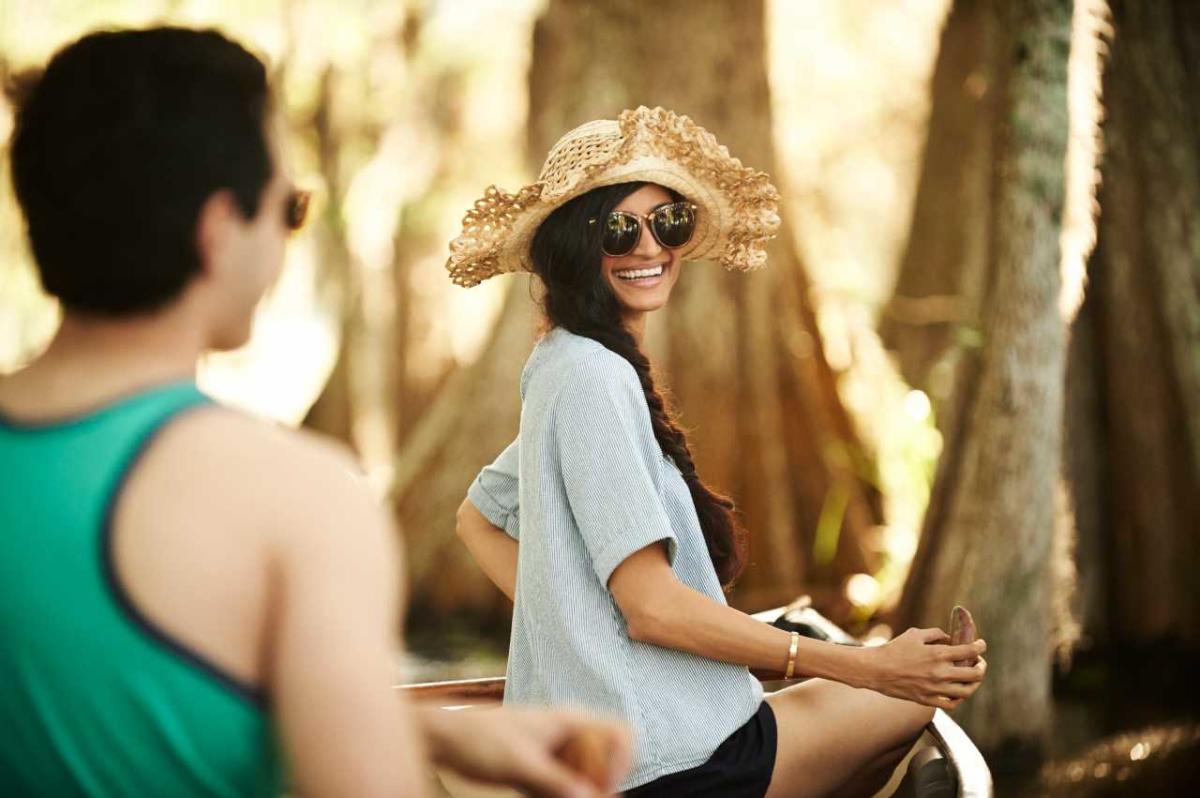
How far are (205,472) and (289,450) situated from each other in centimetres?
7

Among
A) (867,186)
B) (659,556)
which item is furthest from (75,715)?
(867,186)

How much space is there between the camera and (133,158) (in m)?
1.25

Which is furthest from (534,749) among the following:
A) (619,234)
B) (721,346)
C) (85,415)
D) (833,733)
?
(721,346)

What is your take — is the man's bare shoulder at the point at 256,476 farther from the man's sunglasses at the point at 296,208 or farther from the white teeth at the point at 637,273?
the white teeth at the point at 637,273

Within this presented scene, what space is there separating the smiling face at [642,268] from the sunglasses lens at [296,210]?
1.21 meters

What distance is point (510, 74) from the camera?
47.8ft

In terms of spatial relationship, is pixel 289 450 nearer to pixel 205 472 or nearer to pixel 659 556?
pixel 205 472

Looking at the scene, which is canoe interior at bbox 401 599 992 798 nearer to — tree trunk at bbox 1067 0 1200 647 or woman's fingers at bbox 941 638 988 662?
woman's fingers at bbox 941 638 988 662

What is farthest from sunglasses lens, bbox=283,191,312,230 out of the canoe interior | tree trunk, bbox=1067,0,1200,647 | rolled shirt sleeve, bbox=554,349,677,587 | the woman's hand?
tree trunk, bbox=1067,0,1200,647

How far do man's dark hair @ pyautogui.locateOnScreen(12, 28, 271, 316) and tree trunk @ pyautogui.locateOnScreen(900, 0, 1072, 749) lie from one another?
151 inches

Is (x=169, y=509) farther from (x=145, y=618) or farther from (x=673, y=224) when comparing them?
(x=673, y=224)

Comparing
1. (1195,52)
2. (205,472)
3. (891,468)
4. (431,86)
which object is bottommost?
(891,468)

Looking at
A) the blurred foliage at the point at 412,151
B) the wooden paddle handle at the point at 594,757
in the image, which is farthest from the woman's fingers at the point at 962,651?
the blurred foliage at the point at 412,151

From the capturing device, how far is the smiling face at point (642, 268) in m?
2.63
